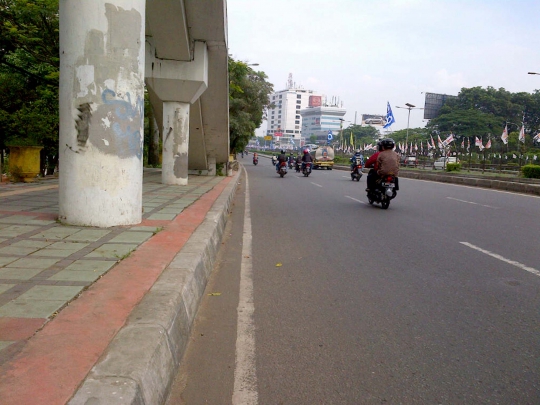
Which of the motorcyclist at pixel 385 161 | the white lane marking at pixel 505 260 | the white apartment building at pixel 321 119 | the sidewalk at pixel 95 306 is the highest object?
the white apartment building at pixel 321 119

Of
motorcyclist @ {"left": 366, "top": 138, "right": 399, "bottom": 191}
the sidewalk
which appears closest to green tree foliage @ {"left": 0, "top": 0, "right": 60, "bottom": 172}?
motorcyclist @ {"left": 366, "top": 138, "right": 399, "bottom": 191}

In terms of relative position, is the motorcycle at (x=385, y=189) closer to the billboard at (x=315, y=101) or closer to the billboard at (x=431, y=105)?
the billboard at (x=431, y=105)

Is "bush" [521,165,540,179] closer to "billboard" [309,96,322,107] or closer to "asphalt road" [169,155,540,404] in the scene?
"asphalt road" [169,155,540,404]

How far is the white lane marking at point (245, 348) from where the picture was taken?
2936mm

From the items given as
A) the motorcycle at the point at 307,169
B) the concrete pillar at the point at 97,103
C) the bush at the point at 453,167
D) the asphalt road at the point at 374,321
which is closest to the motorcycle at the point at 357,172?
the motorcycle at the point at 307,169

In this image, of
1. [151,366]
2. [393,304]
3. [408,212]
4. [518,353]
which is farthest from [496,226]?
[151,366]

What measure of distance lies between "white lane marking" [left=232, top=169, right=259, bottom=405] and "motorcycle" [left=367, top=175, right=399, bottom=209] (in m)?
6.77

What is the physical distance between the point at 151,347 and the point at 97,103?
4.06m

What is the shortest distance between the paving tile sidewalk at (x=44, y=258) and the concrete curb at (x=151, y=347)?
1.79ft

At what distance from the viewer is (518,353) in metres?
3.52

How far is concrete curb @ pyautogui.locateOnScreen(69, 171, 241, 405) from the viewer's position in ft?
7.77

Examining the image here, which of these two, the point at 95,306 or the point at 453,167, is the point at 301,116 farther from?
the point at 95,306

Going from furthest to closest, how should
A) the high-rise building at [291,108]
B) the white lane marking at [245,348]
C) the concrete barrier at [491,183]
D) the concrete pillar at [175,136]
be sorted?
the high-rise building at [291,108]
the concrete barrier at [491,183]
the concrete pillar at [175,136]
the white lane marking at [245,348]

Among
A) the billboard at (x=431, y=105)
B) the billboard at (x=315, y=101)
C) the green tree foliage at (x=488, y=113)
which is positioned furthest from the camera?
the billboard at (x=315, y=101)
